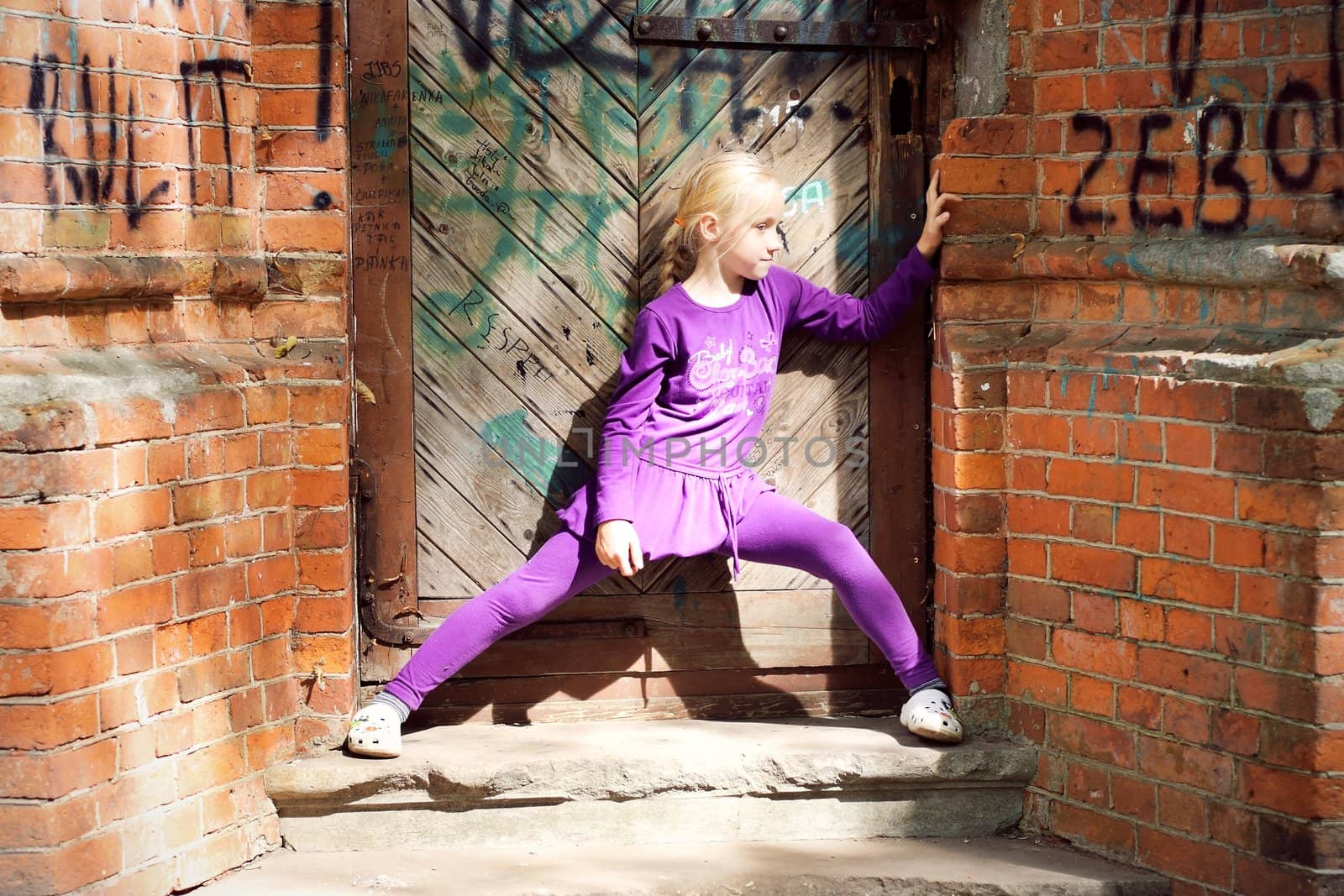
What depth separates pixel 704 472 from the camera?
11.6 feet

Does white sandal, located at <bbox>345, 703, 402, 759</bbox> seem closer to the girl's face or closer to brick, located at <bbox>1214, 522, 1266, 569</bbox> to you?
the girl's face

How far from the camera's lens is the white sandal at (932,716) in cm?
347

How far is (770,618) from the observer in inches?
151

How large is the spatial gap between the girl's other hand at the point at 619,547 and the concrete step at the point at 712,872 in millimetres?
732

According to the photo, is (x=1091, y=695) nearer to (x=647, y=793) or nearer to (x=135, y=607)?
(x=647, y=793)

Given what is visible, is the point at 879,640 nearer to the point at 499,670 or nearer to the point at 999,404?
the point at 999,404

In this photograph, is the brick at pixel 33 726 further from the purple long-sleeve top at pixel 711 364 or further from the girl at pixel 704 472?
the purple long-sleeve top at pixel 711 364

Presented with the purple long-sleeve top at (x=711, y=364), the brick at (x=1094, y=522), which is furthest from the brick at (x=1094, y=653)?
the purple long-sleeve top at (x=711, y=364)

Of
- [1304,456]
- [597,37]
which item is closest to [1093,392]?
[1304,456]

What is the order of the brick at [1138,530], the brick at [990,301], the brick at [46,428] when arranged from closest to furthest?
the brick at [46,428], the brick at [1138,530], the brick at [990,301]

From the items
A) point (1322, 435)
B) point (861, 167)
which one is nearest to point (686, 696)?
A: point (861, 167)

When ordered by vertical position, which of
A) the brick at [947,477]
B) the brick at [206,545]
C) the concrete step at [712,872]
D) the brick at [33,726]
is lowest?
the concrete step at [712,872]

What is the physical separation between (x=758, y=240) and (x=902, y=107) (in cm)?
62

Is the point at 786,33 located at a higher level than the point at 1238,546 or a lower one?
higher
